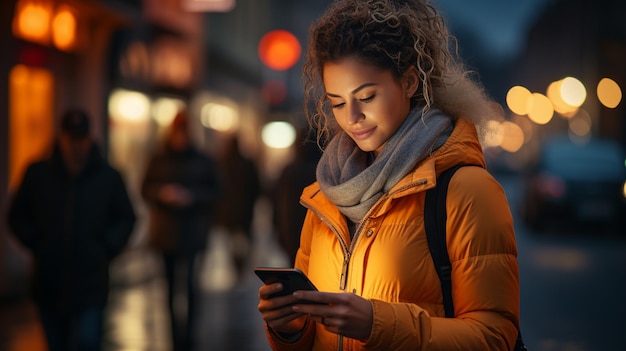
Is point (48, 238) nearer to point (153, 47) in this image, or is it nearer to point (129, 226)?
point (129, 226)

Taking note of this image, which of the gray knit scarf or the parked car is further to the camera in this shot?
the parked car

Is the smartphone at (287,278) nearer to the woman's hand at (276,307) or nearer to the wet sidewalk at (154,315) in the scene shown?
the woman's hand at (276,307)

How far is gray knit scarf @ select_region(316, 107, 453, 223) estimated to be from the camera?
2.72m

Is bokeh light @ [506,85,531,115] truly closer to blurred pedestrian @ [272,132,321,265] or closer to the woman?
blurred pedestrian @ [272,132,321,265]

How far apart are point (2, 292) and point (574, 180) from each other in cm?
1329

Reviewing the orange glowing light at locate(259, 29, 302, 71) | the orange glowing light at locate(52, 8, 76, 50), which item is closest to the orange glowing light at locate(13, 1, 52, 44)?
the orange glowing light at locate(52, 8, 76, 50)

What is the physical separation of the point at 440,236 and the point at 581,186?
18668mm

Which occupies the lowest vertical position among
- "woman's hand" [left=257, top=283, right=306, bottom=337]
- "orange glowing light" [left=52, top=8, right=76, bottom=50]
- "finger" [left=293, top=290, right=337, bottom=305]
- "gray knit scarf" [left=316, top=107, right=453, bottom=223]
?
"woman's hand" [left=257, top=283, right=306, bottom=337]

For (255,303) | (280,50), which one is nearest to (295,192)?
(255,303)

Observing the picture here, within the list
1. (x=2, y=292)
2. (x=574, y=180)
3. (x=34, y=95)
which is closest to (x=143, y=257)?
(x=34, y=95)

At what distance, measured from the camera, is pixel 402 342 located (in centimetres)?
256

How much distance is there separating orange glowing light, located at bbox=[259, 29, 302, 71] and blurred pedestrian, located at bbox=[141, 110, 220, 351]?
11465mm

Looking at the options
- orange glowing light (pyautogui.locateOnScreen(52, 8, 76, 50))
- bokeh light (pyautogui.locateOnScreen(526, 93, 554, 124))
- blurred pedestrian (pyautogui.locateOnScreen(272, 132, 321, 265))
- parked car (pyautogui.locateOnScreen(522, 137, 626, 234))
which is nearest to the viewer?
blurred pedestrian (pyautogui.locateOnScreen(272, 132, 321, 265))

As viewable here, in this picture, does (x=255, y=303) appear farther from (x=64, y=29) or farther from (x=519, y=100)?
(x=519, y=100)
